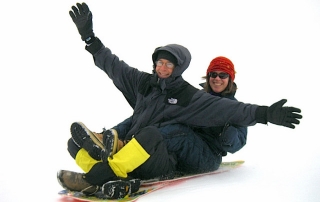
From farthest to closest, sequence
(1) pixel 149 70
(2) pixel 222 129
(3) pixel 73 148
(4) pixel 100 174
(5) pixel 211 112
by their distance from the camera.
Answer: (1) pixel 149 70
(2) pixel 222 129
(5) pixel 211 112
(3) pixel 73 148
(4) pixel 100 174

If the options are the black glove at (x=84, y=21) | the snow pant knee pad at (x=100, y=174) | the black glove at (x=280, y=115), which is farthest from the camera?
the black glove at (x=84, y=21)

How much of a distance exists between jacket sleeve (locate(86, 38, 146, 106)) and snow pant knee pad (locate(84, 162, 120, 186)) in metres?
1.02

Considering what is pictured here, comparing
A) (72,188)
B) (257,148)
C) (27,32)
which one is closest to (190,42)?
(27,32)

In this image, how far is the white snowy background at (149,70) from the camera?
3.41 metres

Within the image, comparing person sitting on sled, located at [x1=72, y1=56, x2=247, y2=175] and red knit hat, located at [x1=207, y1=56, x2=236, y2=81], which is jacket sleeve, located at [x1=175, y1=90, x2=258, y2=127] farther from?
red knit hat, located at [x1=207, y1=56, x2=236, y2=81]

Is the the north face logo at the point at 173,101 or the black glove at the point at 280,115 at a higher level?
the the north face logo at the point at 173,101

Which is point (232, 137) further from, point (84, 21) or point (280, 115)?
point (84, 21)

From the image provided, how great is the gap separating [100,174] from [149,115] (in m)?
0.78

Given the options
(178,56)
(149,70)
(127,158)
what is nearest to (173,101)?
(178,56)

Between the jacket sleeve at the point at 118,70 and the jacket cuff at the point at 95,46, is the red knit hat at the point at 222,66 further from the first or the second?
the jacket cuff at the point at 95,46

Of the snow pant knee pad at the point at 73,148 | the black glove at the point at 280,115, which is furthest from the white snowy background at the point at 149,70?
the black glove at the point at 280,115

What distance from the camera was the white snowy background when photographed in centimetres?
341

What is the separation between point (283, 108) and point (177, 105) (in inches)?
32.2

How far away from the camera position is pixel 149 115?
3510 mm
